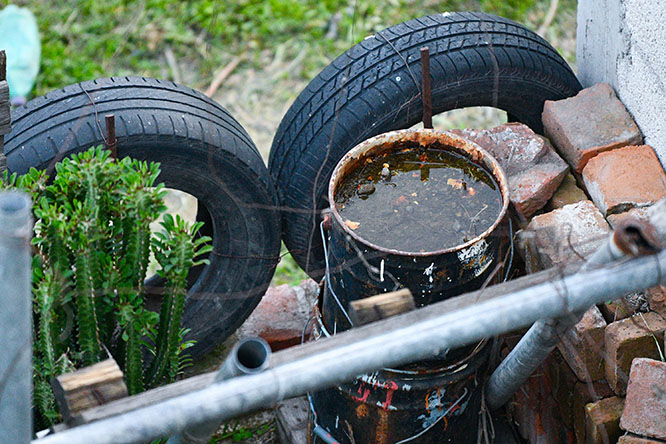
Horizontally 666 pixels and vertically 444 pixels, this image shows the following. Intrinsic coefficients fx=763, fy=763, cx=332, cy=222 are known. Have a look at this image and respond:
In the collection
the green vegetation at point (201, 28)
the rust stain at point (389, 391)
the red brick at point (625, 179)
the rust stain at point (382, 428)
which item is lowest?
the rust stain at point (382, 428)

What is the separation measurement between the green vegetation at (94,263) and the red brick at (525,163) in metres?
1.40

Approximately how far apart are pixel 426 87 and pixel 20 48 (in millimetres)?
3640

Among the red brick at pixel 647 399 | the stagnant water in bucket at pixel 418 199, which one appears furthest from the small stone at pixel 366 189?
the red brick at pixel 647 399

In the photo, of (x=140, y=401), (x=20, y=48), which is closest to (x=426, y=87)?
(x=140, y=401)

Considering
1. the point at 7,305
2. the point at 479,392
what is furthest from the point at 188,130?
the point at 7,305

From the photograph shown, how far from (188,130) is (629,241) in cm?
214

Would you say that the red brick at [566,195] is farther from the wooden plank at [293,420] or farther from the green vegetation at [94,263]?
the green vegetation at [94,263]

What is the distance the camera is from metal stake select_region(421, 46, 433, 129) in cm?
340

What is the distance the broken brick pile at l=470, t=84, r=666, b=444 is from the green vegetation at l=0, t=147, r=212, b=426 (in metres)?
1.41

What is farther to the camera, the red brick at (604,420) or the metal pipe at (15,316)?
the red brick at (604,420)

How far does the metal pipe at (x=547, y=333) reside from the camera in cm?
161

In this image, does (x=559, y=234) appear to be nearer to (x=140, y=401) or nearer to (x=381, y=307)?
(x=381, y=307)

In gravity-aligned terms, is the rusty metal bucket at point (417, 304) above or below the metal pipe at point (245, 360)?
below

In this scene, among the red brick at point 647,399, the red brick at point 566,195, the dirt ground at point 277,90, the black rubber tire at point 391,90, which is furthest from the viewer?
the dirt ground at point 277,90
